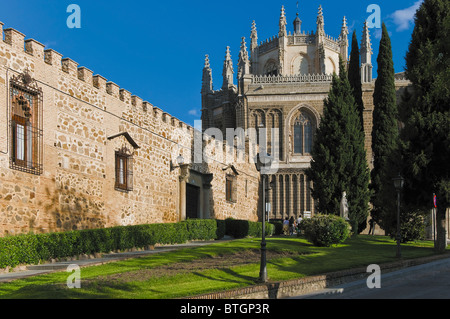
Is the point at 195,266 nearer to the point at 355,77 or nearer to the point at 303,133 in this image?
the point at 355,77

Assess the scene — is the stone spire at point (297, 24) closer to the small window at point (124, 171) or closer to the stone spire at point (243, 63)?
the stone spire at point (243, 63)

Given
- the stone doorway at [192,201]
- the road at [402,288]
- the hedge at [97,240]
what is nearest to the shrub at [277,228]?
the stone doorway at [192,201]

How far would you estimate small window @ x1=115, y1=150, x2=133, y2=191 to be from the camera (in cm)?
2192

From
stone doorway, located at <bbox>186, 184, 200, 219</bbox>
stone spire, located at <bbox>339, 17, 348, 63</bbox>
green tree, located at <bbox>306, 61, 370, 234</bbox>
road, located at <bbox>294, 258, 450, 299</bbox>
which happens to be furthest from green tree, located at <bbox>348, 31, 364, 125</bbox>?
road, located at <bbox>294, 258, 450, 299</bbox>

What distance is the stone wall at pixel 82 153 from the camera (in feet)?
54.4

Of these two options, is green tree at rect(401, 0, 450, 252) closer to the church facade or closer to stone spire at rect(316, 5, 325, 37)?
the church facade

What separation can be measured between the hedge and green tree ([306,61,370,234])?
24.7 feet

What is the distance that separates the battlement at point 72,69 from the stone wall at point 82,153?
0.03 metres

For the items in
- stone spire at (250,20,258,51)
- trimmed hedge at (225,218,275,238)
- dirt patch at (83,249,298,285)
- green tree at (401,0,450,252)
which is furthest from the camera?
stone spire at (250,20,258,51)

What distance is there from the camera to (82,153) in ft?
64.7

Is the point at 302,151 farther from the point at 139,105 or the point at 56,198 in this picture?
the point at 56,198

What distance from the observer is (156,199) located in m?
24.5

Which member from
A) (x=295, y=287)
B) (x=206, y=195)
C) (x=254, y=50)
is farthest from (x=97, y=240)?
(x=254, y=50)
